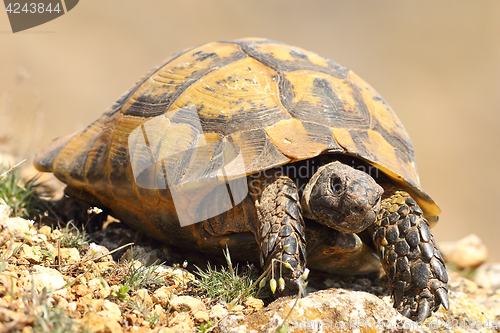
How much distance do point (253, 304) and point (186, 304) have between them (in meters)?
0.39

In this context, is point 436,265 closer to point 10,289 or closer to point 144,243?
point 144,243

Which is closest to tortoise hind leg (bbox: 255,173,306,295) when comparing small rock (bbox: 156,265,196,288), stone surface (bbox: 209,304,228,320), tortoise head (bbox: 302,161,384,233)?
tortoise head (bbox: 302,161,384,233)

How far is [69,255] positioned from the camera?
9.15 feet

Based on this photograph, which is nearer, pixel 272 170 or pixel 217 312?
pixel 217 312

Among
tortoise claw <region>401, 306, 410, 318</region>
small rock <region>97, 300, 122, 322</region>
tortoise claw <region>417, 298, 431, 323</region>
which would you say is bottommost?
tortoise claw <region>401, 306, 410, 318</region>

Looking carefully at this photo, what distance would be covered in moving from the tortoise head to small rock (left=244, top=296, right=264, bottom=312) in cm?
61

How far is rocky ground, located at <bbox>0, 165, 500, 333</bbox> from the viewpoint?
193 cm

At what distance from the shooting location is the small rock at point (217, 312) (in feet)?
7.58

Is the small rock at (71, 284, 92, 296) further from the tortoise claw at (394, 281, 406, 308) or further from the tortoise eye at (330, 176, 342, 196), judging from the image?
the tortoise claw at (394, 281, 406, 308)

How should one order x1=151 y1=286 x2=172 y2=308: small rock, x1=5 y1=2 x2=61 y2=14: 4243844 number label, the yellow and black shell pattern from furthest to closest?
1. x1=5 y1=2 x2=61 y2=14: 4243844 number label
2. the yellow and black shell pattern
3. x1=151 y1=286 x2=172 y2=308: small rock

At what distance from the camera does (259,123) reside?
289cm

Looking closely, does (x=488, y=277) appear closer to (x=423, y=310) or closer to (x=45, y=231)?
(x=423, y=310)

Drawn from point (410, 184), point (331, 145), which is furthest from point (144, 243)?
point (410, 184)

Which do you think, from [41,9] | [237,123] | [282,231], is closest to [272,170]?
[237,123]
